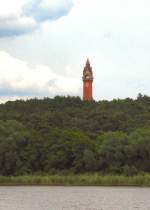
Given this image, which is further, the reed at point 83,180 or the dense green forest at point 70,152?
the dense green forest at point 70,152

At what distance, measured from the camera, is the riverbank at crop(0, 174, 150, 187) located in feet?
369

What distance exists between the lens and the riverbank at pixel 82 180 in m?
113

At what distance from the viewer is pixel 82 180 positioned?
11406 cm
